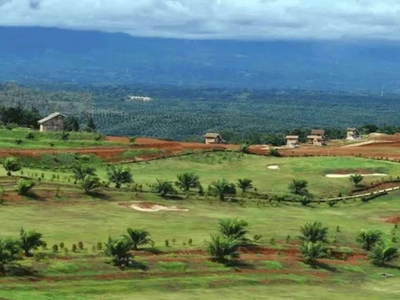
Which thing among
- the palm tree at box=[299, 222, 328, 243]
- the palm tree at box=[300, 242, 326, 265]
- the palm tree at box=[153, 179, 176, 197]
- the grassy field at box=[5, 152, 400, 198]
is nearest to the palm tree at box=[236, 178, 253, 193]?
the grassy field at box=[5, 152, 400, 198]

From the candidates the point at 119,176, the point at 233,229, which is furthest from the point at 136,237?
the point at 119,176

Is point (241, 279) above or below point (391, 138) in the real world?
below

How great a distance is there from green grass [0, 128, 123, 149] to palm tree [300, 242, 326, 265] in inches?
1977

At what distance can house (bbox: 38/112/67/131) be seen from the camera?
126438 mm

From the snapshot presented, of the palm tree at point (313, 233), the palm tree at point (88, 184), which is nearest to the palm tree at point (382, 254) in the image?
the palm tree at point (313, 233)

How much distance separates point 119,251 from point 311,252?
13.0 metres

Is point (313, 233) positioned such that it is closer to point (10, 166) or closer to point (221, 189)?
point (221, 189)

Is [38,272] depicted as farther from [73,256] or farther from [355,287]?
[355,287]

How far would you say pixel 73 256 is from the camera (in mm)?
44906

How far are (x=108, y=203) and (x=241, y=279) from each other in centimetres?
2066

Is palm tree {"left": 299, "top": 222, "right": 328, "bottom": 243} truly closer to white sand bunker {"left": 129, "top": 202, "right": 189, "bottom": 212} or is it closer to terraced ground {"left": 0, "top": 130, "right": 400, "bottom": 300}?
terraced ground {"left": 0, "top": 130, "right": 400, "bottom": 300}

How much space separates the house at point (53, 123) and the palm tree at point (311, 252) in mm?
81024

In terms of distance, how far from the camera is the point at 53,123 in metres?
127

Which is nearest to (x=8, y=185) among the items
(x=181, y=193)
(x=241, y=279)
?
(x=181, y=193)
